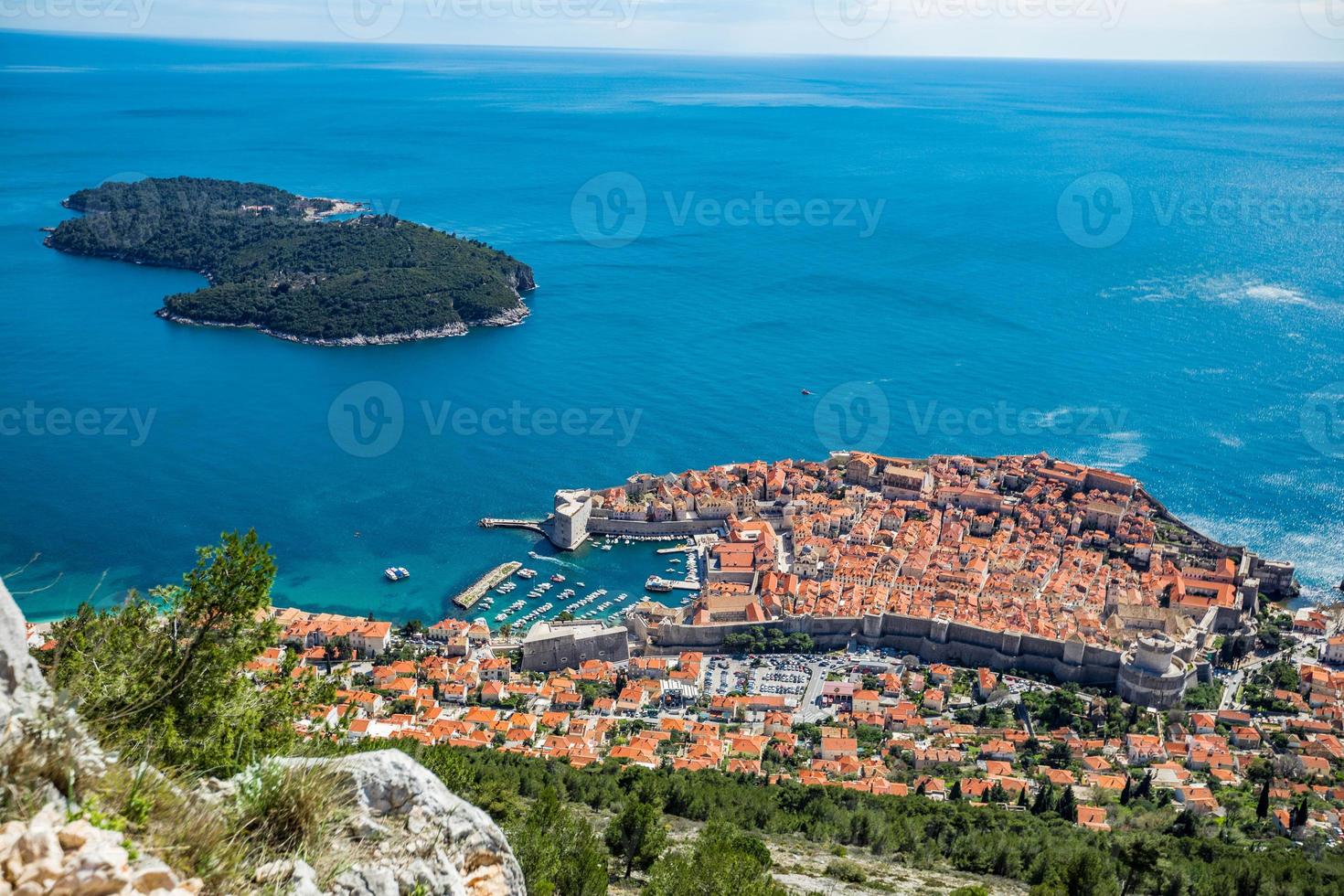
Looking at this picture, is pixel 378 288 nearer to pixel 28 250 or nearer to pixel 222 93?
pixel 28 250

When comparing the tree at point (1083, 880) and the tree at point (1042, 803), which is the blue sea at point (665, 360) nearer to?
the tree at point (1083, 880)

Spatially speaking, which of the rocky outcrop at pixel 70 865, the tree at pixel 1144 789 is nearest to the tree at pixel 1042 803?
the tree at pixel 1144 789

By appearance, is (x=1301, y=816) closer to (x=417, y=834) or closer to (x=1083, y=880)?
(x=1083, y=880)

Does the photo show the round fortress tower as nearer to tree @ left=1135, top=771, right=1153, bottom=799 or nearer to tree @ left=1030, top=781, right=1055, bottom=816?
tree @ left=1135, top=771, right=1153, bottom=799

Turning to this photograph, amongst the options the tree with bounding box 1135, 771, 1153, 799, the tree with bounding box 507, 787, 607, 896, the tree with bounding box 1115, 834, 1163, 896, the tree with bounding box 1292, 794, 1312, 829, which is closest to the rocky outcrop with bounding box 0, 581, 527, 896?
the tree with bounding box 507, 787, 607, 896

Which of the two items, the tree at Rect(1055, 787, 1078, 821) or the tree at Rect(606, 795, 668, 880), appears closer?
the tree at Rect(606, 795, 668, 880)
